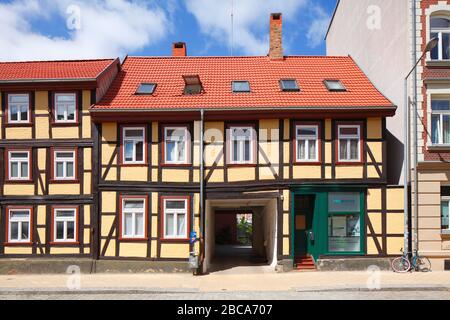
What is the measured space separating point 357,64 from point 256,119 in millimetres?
8164

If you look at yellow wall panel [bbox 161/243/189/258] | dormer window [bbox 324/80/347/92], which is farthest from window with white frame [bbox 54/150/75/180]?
dormer window [bbox 324/80/347/92]

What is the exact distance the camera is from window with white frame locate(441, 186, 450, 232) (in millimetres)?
18047

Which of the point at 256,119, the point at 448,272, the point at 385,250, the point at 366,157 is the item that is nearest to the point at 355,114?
the point at 366,157

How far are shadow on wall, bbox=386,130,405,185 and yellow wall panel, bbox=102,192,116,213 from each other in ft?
35.9

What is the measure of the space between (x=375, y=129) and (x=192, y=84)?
7.49 metres

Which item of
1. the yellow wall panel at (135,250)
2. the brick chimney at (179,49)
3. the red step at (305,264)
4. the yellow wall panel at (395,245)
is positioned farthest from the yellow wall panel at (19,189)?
the yellow wall panel at (395,245)

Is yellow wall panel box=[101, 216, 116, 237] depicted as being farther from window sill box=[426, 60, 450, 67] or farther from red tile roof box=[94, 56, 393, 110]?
window sill box=[426, 60, 450, 67]

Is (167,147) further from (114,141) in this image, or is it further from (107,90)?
(107,90)

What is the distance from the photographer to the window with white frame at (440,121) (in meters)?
18.1

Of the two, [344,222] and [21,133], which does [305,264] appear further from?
[21,133]

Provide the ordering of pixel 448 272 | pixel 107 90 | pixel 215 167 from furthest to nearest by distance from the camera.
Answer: pixel 107 90 → pixel 215 167 → pixel 448 272

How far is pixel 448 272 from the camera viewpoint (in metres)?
17.2

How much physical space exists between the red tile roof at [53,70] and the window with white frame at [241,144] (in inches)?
228

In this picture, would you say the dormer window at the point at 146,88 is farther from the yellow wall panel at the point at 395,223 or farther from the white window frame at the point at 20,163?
the yellow wall panel at the point at 395,223
